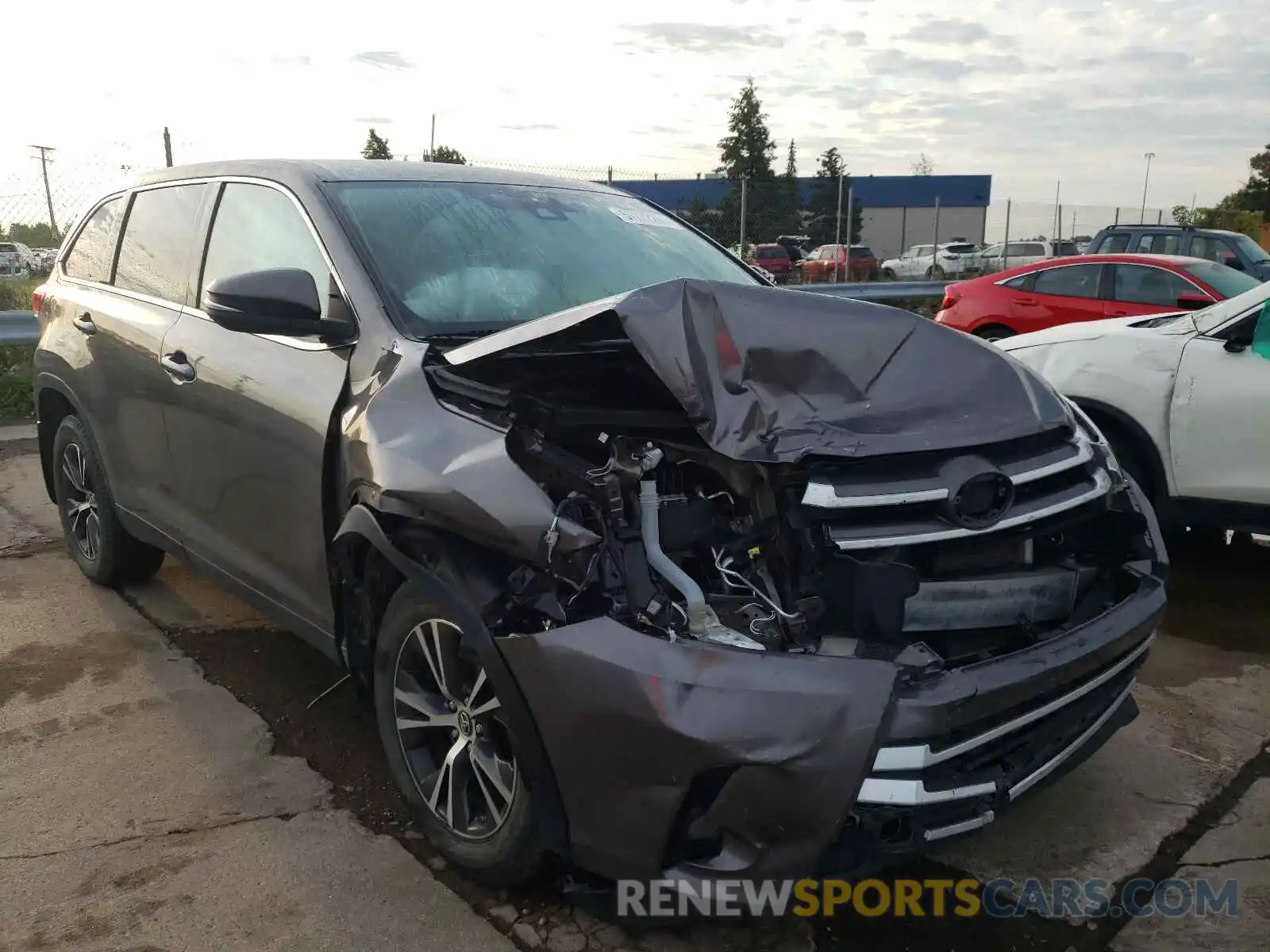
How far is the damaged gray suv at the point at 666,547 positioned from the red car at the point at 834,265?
689 inches

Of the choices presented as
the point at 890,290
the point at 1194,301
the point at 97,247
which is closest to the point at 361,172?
the point at 97,247

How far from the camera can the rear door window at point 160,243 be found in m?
3.91

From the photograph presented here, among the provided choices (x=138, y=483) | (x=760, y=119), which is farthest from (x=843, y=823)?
(x=760, y=119)

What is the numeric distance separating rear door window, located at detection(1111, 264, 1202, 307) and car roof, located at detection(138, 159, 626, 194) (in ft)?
23.2

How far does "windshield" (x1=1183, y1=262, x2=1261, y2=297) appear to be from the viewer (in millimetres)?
9055

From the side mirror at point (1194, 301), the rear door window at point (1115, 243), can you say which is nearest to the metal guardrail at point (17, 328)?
the side mirror at point (1194, 301)

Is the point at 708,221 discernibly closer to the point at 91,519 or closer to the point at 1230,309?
the point at 1230,309

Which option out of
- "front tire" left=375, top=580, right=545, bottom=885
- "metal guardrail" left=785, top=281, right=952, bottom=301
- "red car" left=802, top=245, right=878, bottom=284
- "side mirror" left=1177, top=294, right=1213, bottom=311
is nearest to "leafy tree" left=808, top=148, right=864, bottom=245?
"red car" left=802, top=245, right=878, bottom=284

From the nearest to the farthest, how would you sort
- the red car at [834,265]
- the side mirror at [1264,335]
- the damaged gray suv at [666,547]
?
the damaged gray suv at [666,547] < the side mirror at [1264,335] < the red car at [834,265]

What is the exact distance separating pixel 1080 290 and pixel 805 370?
8562 mm

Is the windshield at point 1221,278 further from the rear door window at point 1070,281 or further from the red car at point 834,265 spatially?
the red car at point 834,265

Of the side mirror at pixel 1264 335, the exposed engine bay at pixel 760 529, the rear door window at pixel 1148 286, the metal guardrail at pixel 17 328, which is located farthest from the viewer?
the rear door window at pixel 1148 286

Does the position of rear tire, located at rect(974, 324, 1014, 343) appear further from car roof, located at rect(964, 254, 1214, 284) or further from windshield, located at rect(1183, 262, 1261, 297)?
windshield, located at rect(1183, 262, 1261, 297)

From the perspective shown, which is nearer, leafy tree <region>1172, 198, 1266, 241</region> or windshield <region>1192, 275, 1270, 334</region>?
windshield <region>1192, 275, 1270, 334</region>
